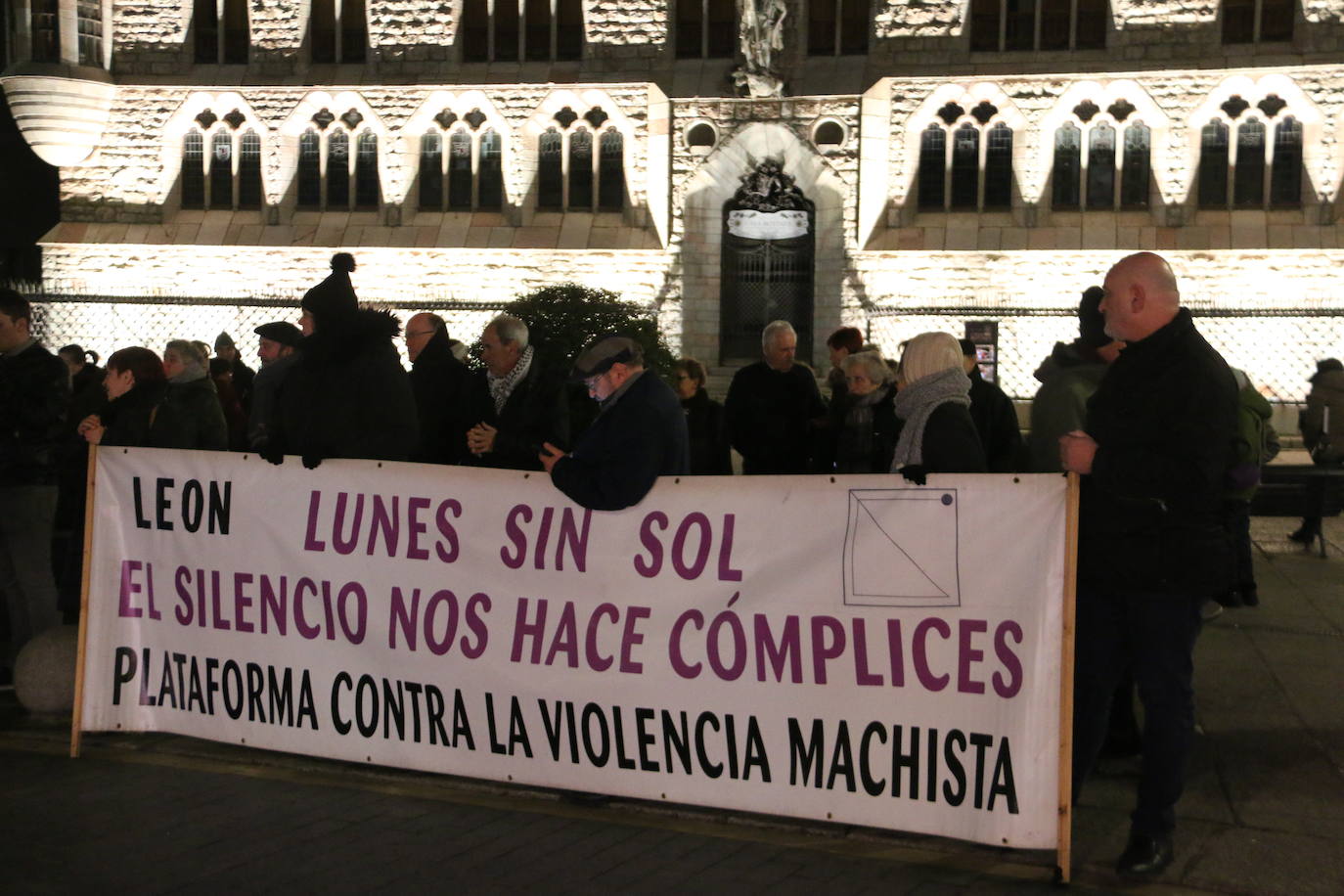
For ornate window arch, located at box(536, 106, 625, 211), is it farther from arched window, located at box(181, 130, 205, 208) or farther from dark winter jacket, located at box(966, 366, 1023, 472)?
dark winter jacket, located at box(966, 366, 1023, 472)

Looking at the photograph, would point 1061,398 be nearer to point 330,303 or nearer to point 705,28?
point 330,303

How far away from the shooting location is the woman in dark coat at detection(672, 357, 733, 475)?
859 cm

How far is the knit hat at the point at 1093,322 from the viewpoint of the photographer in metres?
5.64

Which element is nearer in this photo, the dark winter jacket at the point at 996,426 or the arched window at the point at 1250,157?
the dark winter jacket at the point at 996,426

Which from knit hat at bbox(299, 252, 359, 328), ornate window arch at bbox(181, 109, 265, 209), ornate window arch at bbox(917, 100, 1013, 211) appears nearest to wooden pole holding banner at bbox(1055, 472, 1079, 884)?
knit hat at bbox(299, 252, 359, 328)

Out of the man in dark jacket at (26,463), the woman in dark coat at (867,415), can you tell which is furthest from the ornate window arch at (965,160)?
the man in dark jacket at (26,463)

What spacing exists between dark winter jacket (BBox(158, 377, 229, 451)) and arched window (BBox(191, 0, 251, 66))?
19.6 meters

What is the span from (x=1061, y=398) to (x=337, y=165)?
20405mm

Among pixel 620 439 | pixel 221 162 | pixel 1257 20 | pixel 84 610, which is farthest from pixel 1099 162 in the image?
pixel 84 610

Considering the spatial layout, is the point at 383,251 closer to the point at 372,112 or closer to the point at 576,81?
the point at 372,112

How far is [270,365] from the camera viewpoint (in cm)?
844

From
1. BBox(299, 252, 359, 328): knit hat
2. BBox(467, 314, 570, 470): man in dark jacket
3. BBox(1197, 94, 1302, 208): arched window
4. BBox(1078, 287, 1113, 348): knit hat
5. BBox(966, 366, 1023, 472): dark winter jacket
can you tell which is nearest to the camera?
BBox(1078, 287, 1113, 348): knit hat

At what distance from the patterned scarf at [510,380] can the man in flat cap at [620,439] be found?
150 cm

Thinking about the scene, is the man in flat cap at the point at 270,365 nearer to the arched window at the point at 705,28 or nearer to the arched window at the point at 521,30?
the arched window at the point at 705,28
